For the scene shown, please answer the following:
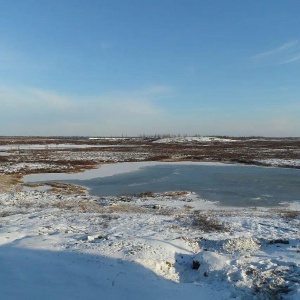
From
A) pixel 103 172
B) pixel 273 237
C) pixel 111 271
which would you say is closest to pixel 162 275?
pixel 111 271

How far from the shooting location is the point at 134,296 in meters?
7.11

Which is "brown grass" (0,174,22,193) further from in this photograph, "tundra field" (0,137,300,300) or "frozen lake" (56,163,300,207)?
"tundra field" (0,137,300,300)

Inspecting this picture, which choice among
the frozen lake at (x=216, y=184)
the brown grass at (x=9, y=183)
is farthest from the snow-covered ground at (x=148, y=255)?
the brown grass at (x=9, y=183)

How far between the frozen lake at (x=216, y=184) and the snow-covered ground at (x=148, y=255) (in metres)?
4.36

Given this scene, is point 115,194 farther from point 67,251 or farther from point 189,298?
point 189,298

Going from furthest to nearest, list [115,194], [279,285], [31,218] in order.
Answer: [115,194]
[31,218]
[279,285]

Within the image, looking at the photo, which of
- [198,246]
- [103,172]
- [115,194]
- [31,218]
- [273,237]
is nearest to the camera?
[198,246]

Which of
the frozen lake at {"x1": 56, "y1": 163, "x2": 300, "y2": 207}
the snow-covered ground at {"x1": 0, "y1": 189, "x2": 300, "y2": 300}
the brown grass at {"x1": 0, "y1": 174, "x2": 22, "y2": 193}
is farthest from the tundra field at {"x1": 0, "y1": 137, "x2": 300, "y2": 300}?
the brown grass at {"x1": 0, "y1": 174, "x2": 22, "y2": 193}

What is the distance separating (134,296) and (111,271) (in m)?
1.18

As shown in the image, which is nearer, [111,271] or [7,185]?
[111,271]

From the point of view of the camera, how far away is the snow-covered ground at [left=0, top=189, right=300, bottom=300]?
7.44 meters

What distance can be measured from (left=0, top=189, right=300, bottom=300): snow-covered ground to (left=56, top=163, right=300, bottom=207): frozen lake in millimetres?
4365

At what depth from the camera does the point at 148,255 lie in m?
9.01

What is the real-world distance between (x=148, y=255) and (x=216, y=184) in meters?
15.2
